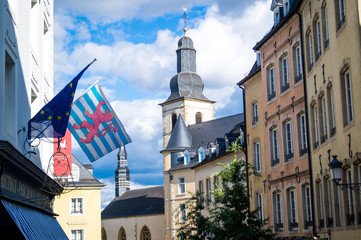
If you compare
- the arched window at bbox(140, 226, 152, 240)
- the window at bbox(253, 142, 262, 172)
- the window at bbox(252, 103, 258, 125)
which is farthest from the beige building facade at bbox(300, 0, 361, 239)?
the arched window at bbox(140, 226, 152, 240)

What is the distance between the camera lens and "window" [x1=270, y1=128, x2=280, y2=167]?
28100 mm

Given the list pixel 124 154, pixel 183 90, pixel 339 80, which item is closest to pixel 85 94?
pixel 339 80

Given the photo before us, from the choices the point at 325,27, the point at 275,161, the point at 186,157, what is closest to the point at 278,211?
the point at 275,161

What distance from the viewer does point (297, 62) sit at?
83.6 feet

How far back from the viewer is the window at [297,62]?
986 inches

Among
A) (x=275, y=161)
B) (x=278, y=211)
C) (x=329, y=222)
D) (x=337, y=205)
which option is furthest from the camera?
(x=275, y=161)

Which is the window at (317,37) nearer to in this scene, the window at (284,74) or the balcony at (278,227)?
the window at (284,74)

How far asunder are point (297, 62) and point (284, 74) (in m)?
1.78

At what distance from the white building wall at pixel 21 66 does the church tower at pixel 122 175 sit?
120101 mm

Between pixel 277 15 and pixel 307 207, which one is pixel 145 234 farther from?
pixel 307 207

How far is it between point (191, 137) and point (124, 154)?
239ft

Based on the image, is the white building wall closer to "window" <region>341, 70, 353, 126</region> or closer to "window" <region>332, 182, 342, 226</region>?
"window" <region>341, 70, 353, 126</region>

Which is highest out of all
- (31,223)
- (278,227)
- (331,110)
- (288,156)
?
(331,110)

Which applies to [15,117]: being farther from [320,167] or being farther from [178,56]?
[178,56]
